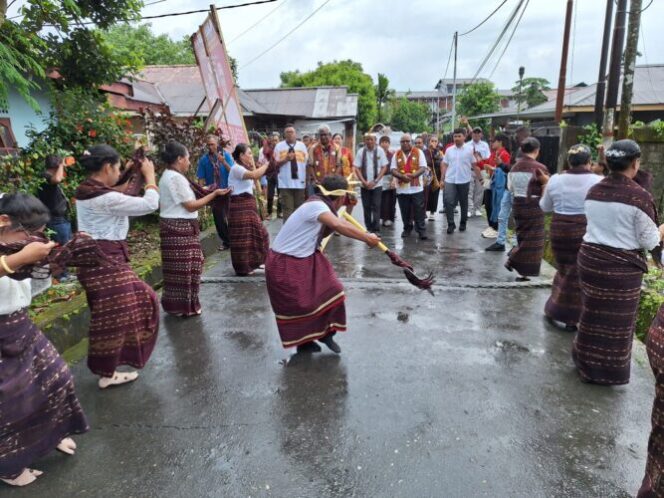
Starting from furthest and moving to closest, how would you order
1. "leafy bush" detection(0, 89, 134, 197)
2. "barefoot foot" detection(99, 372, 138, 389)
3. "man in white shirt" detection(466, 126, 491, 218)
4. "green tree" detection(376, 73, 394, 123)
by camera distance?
1. "green tree" detection(376, 73, 394, 123)
2. "man in white shirt" detection(466, 126, 491, 218)
3. "leafy bush" detection(0, 89, 134, 197)
4. "barefoot foot" detection(99, 372, 138, 389)

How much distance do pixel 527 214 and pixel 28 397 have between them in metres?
4.96

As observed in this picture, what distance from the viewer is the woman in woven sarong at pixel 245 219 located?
561cm

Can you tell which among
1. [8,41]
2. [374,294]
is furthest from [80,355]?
[8,41]

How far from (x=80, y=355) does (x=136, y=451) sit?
1646 millimetres

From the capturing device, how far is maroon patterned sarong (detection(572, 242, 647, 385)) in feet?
10.3

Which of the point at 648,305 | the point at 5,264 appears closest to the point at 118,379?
the point at 5,264

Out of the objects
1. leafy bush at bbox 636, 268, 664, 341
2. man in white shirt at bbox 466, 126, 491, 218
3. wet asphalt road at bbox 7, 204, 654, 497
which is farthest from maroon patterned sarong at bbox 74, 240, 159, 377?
man in white shirt at bbox 466, 126, 491, 218

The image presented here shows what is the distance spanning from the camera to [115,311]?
10.4ft

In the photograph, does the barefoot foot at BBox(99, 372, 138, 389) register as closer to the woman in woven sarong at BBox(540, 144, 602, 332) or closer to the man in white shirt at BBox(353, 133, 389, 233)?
the woman in woven sarong at BBox(540, 144, 602, 332)

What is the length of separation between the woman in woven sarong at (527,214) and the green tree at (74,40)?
5654mm

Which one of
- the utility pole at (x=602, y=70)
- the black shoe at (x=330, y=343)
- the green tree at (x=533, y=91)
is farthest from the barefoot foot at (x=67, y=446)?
the green tree at (x=533, y=91)

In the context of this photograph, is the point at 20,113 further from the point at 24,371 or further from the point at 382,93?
the point at 382,93

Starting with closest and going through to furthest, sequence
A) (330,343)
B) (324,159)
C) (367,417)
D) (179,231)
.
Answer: (367,417), (330,343), (179,231), (324,159)

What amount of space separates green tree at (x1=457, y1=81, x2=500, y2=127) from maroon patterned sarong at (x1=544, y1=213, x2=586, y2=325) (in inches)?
1092
